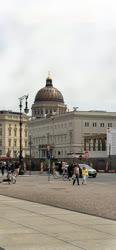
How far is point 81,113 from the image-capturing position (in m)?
169

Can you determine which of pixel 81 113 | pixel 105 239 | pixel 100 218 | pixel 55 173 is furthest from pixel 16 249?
pixel 81 113

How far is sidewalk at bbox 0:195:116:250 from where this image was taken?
11797 millimetres

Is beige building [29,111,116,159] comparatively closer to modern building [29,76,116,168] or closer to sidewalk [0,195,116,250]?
modern building [29,76,116,168]

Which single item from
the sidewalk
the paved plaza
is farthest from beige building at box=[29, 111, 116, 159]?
the sidewalk

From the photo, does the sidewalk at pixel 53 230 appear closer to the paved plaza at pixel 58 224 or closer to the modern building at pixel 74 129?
the paved plaza at pixel 58 224

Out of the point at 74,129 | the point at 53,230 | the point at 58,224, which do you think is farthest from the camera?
the point at 74,129

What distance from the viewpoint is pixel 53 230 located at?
14.2 meters

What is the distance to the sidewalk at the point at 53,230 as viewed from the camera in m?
11.8

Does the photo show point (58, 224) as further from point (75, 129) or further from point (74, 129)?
point (75, 129)

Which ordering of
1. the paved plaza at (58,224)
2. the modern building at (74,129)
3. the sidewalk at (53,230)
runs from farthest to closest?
1. the modern building at (74,129)
2. the paved plaza at (58,224)
3. the sidewalk at (53,230)

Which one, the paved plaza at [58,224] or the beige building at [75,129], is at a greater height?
the beige building at [75,129]

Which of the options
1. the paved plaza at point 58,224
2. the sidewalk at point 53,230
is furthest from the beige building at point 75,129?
the sidewalk at point 53,230

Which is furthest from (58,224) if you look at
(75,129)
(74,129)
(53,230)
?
(75,129)

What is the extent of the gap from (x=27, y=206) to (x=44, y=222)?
5.50m
